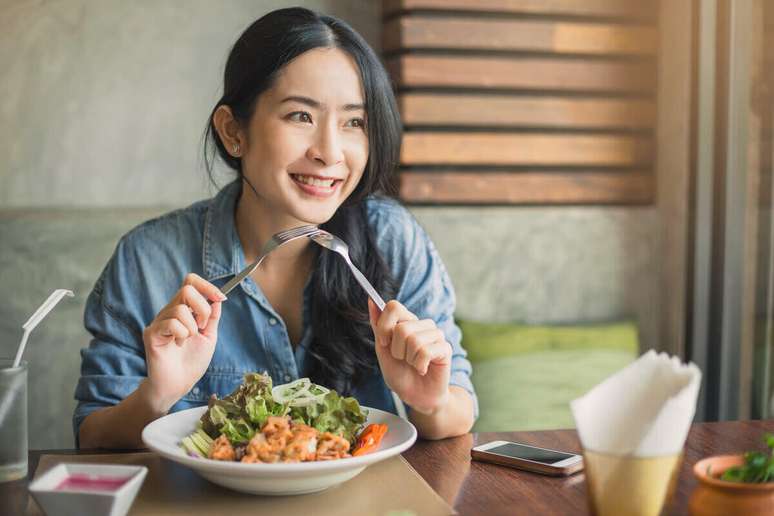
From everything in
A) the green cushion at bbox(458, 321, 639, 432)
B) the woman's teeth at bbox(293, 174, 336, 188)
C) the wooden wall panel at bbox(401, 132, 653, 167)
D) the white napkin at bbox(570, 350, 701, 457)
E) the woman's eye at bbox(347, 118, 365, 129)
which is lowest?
the green cushion at bbox(458, 321, 639, 432)

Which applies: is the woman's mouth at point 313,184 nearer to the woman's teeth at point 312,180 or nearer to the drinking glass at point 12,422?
the woman's teeth at point 312,180

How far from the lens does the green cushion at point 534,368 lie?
2.40 metres

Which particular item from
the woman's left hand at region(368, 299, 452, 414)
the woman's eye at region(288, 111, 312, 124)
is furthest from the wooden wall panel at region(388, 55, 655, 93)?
the woman's left hand at region(368, 299, 452, 414)

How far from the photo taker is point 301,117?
5.07 ft

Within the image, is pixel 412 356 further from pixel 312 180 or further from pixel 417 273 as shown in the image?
pixel 417 273

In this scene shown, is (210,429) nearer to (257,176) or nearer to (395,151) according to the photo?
(257,176)

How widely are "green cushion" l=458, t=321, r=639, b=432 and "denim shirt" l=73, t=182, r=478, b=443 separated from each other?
2.29 ft

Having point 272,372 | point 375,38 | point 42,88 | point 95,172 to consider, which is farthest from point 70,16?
point 272,372

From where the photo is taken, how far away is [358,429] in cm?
122

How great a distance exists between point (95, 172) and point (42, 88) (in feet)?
0.86

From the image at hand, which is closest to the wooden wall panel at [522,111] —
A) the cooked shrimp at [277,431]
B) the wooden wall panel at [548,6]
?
the wooden wall panel at [548,6]

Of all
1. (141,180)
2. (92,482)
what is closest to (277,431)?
(92,482)

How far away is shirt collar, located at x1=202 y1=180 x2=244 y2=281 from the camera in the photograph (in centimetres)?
168

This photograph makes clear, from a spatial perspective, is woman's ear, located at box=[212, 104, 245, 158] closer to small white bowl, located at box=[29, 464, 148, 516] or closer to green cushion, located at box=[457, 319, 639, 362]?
small white bowl, located at box=[29, 464, 148, 516]
